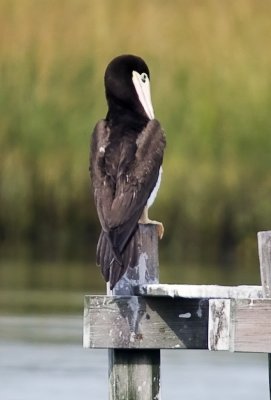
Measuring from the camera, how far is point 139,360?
8078 mm

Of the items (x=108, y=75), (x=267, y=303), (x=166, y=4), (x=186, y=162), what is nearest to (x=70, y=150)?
(x=186, y=162)

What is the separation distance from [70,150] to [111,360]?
1688 cm

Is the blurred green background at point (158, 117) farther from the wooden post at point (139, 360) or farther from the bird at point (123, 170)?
the wooden post at point (139, 360)

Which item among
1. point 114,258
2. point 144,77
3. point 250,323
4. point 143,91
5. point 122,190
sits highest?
point 144,77

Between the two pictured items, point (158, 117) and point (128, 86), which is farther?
point (158, 117)

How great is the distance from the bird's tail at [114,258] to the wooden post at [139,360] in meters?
0.05

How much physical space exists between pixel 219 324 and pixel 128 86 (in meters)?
2.34

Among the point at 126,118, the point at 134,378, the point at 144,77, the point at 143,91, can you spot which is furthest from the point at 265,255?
the point at 144,77

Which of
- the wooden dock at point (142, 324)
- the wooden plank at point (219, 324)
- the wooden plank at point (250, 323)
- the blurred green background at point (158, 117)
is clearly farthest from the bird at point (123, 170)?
the blurred green background at point (158, 117)

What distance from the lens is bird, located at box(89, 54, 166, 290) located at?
8062mm

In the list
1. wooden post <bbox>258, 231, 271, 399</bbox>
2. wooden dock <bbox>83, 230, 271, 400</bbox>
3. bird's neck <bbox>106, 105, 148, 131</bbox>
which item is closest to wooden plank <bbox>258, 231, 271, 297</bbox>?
wooden post <bbox>258, 231, 271, 399</bbox>

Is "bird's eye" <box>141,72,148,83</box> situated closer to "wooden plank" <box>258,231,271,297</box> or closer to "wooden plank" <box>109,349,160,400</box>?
"wooden plank" <box>109,349,160,400</box>

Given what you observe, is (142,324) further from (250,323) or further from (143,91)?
(143,91)

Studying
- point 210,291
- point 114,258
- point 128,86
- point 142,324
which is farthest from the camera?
point 128,86
